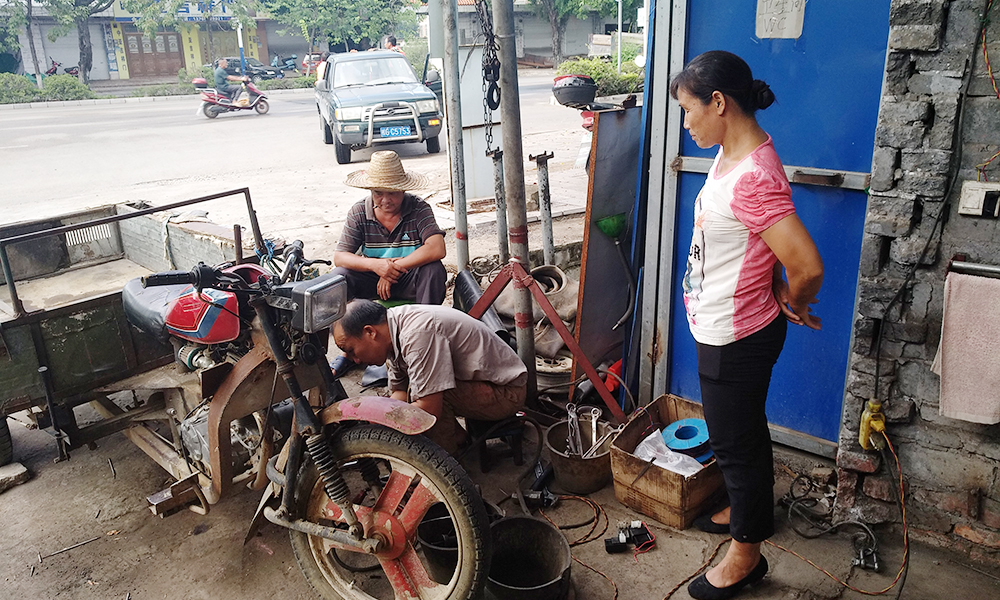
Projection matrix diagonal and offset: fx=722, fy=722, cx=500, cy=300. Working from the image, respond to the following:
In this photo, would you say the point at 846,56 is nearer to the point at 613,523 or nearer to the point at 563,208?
the point at 613,523

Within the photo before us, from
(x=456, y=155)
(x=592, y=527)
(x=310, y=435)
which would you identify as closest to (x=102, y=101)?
(x=456, y=155)

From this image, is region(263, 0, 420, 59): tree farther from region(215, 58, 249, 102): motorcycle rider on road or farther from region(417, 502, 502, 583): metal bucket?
region(417, 502, 502, 583): metal bucket

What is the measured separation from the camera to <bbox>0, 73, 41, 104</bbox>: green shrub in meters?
23.3

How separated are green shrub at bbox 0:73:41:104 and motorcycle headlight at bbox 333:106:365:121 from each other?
1799 centimetres

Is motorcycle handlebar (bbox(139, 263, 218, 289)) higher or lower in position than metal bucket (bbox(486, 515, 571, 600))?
higher

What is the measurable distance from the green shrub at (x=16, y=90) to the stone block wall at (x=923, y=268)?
2728cm

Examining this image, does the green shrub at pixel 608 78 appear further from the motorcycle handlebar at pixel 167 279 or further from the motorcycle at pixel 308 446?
the motorcycle handlebar at pixel 167 279

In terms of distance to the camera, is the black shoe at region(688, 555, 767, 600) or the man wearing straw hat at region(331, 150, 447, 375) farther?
the man wearing straw hat at region(331, 150, 447, 375)

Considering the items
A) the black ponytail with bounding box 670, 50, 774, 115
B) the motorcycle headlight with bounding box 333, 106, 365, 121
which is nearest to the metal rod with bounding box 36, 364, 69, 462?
the black ponytail with bounding box 670, 50, 774, 115

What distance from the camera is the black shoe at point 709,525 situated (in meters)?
3.10

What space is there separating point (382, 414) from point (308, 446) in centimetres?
29

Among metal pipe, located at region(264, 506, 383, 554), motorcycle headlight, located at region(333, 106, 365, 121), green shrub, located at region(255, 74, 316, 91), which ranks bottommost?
metal pipe, located at region(264, 506, 383, 554)

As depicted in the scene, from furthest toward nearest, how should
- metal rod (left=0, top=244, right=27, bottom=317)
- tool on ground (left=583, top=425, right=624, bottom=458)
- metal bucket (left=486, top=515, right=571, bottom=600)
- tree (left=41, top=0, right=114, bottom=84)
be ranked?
tree (left=41, top=0, right=114, bottom=84), tool on ground (left=583, top=425, right=624, bottom=458), metal rod (left=0, top=244, right=27, bottom=317), metal bucket (left=486, top=515, right=571, bottom=600)

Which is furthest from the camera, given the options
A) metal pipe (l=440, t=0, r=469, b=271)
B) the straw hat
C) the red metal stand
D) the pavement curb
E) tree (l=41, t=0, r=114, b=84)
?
tree (l=41, t=0, r=114, b=84)
